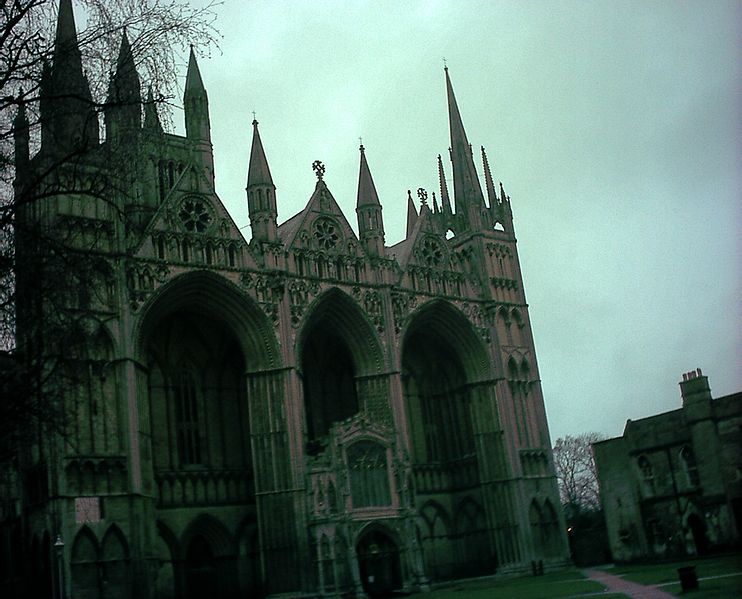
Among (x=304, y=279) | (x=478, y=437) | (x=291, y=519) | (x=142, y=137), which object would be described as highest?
(x=304, y=279)

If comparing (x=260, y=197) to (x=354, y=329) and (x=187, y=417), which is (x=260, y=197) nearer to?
(x=354, y=329)

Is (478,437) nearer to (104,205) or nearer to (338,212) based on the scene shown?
(338,212)

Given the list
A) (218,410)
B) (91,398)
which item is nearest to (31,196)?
(91,398)

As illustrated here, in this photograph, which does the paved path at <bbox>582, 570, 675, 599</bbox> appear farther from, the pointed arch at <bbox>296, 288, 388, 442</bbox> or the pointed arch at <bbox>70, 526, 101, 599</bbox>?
the pointed arch at <bbox>70, 526, 101, 599</bbox>

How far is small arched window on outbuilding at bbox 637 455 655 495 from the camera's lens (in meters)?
44.0

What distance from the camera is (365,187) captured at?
46500 mm

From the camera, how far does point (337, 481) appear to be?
3900 centimetres

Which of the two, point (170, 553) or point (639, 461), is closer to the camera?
point (170, 553)

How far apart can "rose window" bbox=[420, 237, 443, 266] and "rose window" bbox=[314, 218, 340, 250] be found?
18.1 ft

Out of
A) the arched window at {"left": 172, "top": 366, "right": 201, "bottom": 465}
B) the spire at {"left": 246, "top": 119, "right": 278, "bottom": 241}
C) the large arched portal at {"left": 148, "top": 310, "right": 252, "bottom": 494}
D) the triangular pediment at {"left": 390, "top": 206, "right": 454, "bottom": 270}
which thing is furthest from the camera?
the triangular pediment at {"left": 390, "top": 206, "right": 454, "bottom": 270}

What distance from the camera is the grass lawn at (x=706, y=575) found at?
2131cm

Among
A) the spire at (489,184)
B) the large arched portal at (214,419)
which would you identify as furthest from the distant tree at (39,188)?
the spire at (489,184)

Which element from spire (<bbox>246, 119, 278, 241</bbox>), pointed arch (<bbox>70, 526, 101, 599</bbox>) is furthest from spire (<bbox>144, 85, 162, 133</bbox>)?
spire (<bbox>246, 119, 278, 241</bbox>)

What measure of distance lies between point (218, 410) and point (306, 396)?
483cm
